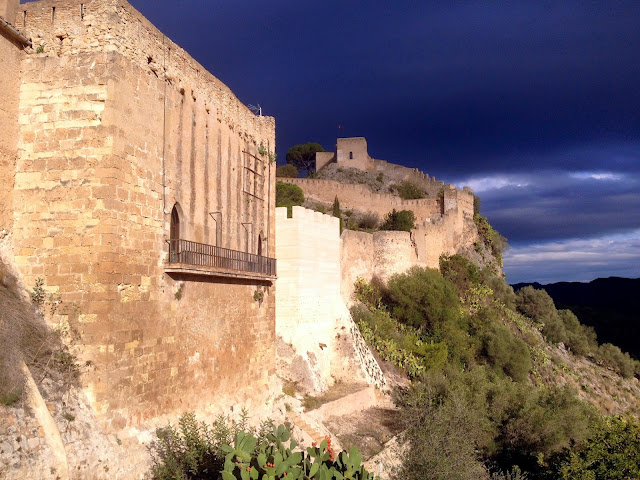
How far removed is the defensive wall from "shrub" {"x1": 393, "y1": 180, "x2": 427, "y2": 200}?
33.9 meters

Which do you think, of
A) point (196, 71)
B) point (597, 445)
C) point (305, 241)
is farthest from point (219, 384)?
point (597, 445)

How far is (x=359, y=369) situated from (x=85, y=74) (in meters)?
13.6

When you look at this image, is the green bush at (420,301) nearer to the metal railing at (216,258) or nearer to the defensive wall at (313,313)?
the defensive wall at (313,313)

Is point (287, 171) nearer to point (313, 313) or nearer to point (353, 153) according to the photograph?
point (353, 153)

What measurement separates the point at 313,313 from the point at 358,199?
27.9 m

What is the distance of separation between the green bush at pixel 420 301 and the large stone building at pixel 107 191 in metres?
19.5

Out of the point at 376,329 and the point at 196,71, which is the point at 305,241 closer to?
the point at 376,329

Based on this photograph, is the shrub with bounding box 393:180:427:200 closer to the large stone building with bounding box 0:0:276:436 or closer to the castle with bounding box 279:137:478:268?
the castle with bounding box 279:137:478:268

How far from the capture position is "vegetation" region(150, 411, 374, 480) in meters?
7.70

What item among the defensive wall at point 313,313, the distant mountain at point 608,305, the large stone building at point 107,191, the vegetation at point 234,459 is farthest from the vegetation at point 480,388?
the distant mountain at point 608,305

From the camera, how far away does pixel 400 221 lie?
141 ft

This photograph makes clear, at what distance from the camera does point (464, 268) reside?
1470 inches

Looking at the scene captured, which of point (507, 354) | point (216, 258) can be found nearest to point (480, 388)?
point (507, 354)

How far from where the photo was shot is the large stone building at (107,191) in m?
8.20
